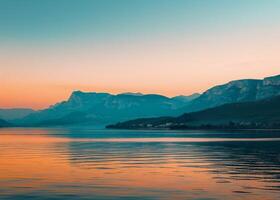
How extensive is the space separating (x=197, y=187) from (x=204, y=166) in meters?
22.3

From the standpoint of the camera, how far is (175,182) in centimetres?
5128

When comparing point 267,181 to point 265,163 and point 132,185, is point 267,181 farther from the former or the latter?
point 265,163

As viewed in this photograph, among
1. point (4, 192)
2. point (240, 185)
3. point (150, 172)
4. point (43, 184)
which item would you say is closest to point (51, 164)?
point (150, 172)

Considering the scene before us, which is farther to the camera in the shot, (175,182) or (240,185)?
(175,182)

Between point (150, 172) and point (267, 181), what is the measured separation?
51.4 feet

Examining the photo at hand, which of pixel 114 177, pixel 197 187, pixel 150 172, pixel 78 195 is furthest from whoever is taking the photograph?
pixel 150 172

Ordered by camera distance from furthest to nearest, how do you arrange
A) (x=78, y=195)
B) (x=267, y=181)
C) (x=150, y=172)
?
(x=150, y=172) < (x=267, y=181) < (x=78, y=195)

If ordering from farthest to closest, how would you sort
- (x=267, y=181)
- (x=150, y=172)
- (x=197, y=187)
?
(x=150, y=172) < (x=267, y=181) < (x=197, y=187)

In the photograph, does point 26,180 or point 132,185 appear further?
point 26,180

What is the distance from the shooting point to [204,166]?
69.7 m

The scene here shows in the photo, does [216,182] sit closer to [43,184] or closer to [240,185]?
[240,185]

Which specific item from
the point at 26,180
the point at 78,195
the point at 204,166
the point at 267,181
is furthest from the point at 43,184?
the point at 204,166

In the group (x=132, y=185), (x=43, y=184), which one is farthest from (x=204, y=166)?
(x=43, y=184)

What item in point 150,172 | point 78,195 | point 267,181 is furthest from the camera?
point 150,172
